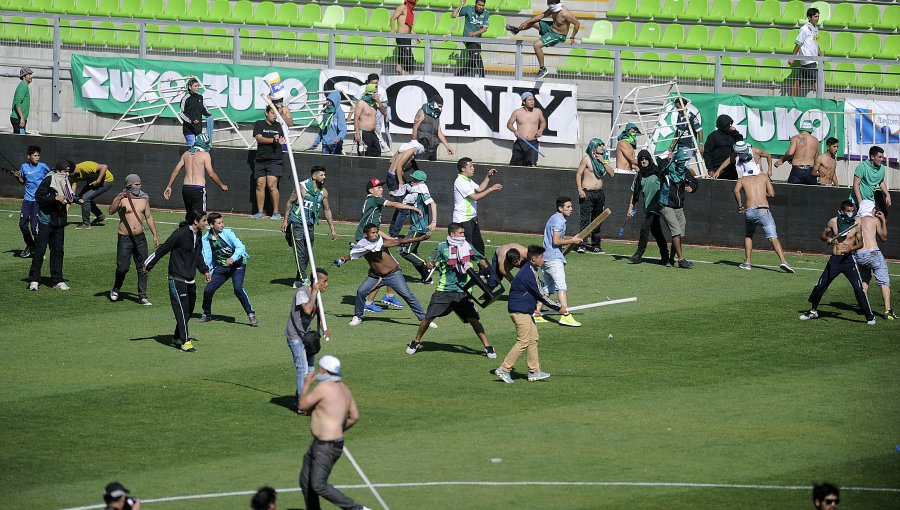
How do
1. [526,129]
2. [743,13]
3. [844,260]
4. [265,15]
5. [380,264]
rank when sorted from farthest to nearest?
[265,15] < [743,13] < [526,129] < [844,260] < [380,264]

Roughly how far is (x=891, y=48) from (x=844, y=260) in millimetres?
14080

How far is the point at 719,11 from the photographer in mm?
34875

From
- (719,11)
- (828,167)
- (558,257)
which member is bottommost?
(558,257)

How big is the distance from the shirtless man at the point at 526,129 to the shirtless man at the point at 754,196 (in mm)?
5818

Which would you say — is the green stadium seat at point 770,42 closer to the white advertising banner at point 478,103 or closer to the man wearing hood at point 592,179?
the white advertising banner at point 478,103

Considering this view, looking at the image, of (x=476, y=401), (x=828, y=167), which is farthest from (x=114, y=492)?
(x=828, y=167)

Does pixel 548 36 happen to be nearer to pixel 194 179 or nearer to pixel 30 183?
pixel 194 179

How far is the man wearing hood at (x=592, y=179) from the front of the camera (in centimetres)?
2647

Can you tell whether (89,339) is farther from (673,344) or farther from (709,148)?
(709,148)

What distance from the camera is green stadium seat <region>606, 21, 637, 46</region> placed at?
1350 inches

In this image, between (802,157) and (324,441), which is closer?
(324,441)

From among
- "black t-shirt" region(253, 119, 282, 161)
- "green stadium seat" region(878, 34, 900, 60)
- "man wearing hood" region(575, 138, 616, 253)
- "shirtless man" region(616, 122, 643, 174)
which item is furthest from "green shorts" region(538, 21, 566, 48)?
"green stadium seat" region(878, 34, 900, 60)

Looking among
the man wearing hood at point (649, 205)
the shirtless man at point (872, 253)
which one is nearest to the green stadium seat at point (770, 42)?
the man wearing hood at point (649, 205)

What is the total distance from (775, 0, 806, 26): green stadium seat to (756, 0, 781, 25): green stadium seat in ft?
0.52
